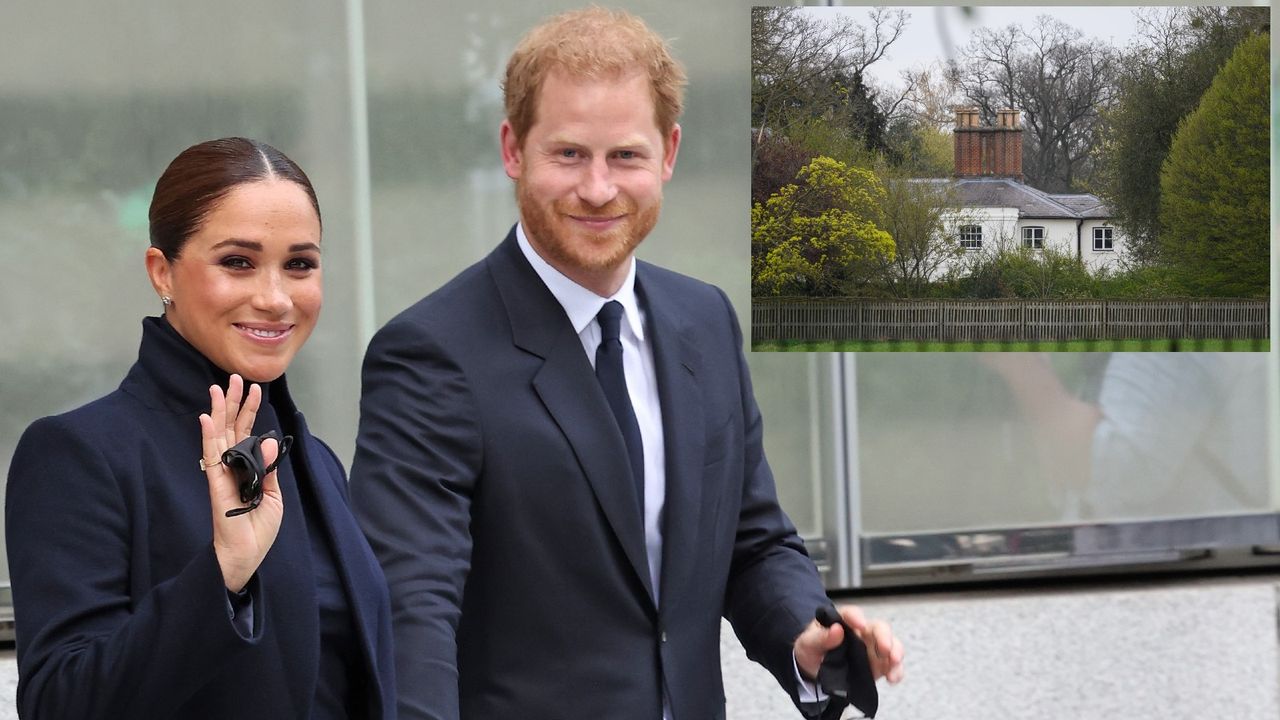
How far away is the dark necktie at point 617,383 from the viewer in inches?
109

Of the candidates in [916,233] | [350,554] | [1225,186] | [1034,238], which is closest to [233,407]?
[350,554]

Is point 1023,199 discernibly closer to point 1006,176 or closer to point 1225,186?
point 1006,176

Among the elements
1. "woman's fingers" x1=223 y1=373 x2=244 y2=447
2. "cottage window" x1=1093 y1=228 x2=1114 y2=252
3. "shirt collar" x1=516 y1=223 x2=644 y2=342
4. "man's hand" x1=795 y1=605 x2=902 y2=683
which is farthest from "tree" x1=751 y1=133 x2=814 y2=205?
"woman's fingers" x1=223 y1=373 x2=244 y2=447

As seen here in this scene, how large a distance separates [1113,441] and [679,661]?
3361 millimetres

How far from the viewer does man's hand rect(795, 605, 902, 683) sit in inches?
106

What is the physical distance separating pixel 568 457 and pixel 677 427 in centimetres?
21

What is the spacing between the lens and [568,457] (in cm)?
271

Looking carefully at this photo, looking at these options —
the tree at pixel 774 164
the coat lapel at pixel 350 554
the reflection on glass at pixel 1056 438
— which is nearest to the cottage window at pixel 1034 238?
the reflection on glass at pixel 1056 438

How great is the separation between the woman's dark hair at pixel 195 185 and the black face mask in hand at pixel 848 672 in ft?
3.91

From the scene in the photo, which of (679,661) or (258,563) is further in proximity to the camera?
(679,661)

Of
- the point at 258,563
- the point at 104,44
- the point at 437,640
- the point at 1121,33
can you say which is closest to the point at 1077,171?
the point at 1121,33

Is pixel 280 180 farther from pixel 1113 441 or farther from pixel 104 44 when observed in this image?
pixel 1113 441

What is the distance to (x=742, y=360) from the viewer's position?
310 cm

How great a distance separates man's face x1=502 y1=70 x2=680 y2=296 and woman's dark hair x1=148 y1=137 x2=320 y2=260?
640 mm
